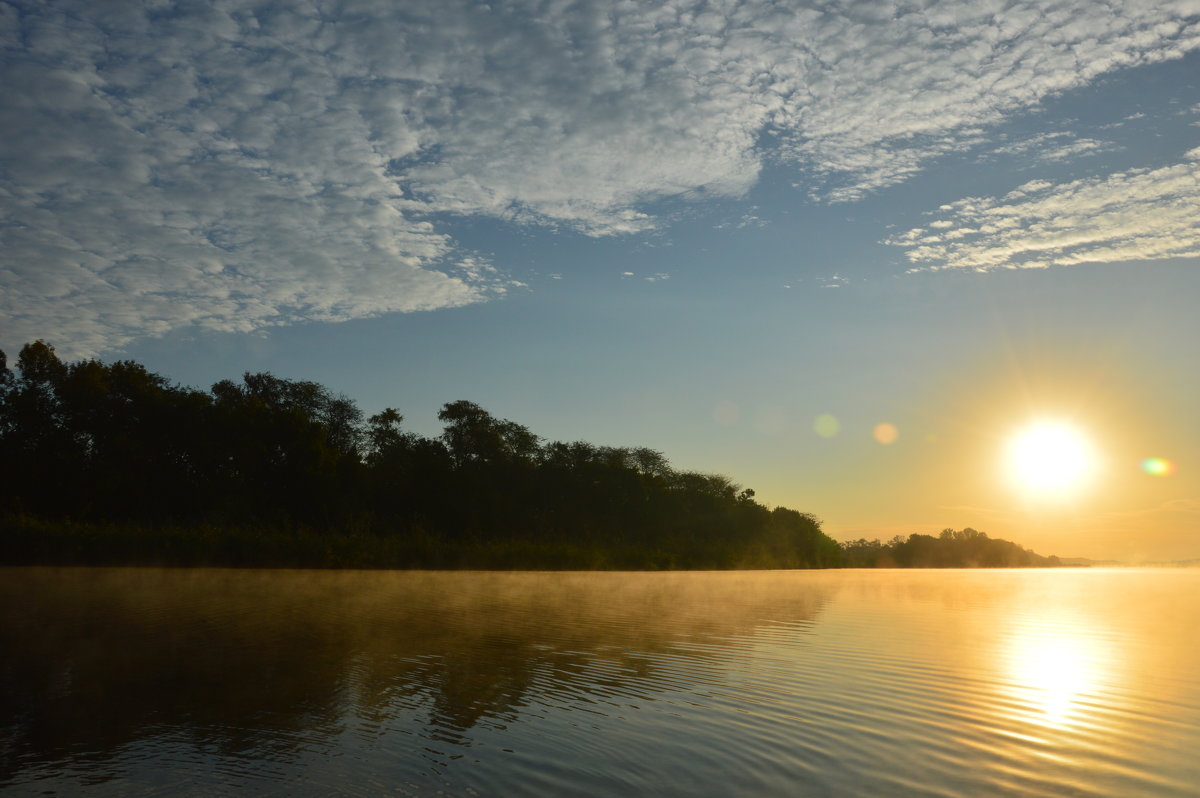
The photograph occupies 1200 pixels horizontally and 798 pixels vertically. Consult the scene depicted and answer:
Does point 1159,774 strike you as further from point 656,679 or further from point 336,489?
point 336,489

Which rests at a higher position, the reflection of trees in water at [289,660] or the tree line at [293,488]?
the tree line at [293,488]

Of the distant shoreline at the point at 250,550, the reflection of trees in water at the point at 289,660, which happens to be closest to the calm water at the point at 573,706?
the reflection of trees in water at the point at 289,660

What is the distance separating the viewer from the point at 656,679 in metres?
11.7

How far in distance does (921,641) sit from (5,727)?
1538 centimetres

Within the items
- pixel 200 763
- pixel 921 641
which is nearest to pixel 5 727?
pixel 200 763

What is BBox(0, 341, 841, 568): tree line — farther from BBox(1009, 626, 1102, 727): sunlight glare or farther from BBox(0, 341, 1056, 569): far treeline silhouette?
BBox(1009, 626, 1102, 727): sunlight glare

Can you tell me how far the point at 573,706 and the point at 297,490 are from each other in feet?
210

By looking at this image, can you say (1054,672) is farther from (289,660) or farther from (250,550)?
(250,550)

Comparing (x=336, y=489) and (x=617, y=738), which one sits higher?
(x=336, y=489)

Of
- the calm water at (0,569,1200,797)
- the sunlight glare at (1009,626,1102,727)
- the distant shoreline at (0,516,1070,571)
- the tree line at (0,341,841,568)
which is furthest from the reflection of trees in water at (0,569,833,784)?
the tree line at (0,341,841,568)

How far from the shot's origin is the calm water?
6566mm

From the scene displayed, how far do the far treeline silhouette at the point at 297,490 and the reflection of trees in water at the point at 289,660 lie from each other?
1847cm

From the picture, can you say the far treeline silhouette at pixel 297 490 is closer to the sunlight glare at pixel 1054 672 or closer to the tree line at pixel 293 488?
the tree line at pixel 293 488

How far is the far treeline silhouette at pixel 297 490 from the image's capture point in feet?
146
